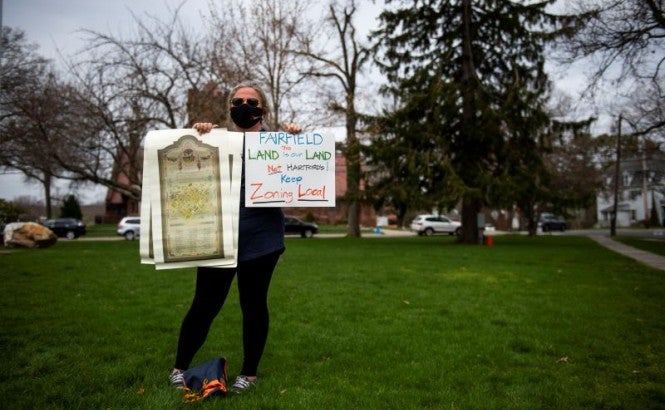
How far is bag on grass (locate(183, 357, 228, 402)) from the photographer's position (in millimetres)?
2863

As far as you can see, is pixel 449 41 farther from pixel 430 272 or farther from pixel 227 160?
pixel 227 160

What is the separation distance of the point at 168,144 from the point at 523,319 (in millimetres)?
4381

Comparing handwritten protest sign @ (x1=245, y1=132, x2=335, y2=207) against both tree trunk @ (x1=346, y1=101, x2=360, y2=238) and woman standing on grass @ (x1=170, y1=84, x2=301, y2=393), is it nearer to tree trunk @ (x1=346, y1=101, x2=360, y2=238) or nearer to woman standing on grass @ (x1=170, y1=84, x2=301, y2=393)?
woman standing on grass @ (x1=170, y1=84, x2=301, y2=393)

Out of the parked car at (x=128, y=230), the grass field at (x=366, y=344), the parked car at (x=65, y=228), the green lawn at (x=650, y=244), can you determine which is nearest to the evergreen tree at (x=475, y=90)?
the green lawn at (x=650, y=244)

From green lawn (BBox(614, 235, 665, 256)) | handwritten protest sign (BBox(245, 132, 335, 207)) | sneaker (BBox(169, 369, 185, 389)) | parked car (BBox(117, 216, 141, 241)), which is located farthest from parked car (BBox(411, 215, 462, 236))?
sneaker (BBox(169, 369, 185, 389))

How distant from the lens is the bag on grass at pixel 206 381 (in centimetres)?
286

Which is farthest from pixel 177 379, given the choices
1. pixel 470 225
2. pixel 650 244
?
pixel 650 244

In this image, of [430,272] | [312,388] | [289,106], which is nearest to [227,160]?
[312,388]

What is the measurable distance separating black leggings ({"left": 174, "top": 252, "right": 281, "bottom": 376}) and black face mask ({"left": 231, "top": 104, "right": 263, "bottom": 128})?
0.95 meters

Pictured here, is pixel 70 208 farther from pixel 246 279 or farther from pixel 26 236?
pixel 246 279

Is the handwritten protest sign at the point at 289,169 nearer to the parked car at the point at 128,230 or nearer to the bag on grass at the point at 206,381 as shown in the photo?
the bag on grass at the point at 206,381

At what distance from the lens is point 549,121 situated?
18922 mm

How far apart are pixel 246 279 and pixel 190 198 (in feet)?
2.15

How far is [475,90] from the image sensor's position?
1920cm
